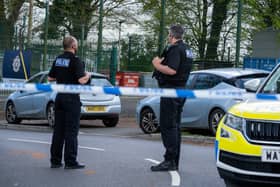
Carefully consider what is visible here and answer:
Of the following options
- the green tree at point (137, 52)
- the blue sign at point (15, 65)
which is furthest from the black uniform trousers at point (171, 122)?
the green tree at point (137, 52)

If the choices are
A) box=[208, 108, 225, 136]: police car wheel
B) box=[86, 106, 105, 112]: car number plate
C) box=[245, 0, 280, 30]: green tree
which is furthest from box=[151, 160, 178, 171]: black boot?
box=[245, 0, 280, 30]: green tree

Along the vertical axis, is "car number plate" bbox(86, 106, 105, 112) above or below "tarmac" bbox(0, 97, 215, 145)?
above

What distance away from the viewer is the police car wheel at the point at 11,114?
1970cm

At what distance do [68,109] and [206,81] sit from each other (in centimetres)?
616

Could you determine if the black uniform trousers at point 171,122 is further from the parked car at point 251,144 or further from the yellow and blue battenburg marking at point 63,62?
the parked car at point 251,144

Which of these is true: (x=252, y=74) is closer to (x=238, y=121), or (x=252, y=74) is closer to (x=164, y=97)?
(x=164, y=97)

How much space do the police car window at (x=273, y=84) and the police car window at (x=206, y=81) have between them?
6228 millimetres

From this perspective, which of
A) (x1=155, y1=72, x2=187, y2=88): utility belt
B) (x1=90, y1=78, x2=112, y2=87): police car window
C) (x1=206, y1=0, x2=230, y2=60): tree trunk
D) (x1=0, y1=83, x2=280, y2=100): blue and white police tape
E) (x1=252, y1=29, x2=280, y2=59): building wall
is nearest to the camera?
(x1=0, y1=83, x2=280, y2=100): blue and white police tape

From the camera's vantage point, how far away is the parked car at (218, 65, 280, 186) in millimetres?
6531

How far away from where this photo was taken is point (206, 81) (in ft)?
48.6

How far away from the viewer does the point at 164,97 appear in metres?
8.84

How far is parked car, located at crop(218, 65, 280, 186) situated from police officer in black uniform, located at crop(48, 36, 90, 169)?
2606 mm

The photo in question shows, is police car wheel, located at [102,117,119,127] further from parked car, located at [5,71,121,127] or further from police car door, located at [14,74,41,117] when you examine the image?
police car door, located at [14,74,41,117]

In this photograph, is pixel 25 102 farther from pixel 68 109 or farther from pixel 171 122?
pixel 171 122
